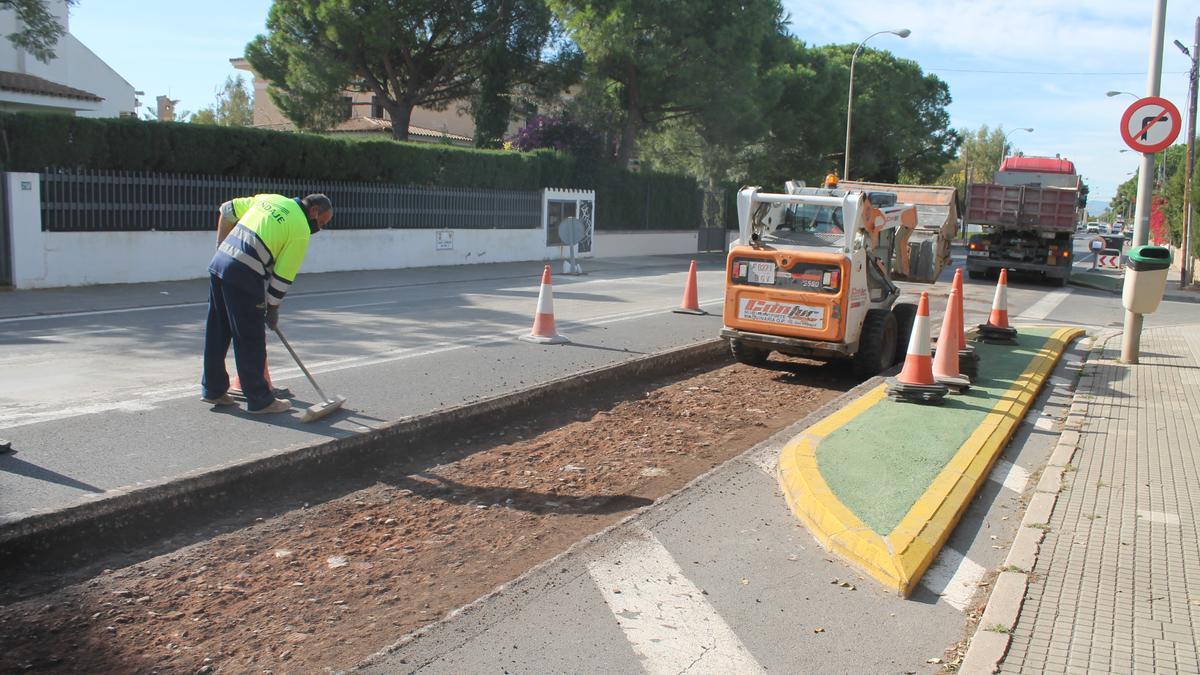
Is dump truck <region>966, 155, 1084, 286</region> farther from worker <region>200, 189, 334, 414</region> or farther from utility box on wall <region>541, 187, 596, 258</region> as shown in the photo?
worker <region>200, 189, 334, 414</region>

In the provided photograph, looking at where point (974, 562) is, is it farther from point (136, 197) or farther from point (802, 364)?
point (136, 197)

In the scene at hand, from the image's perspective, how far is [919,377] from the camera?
835 centimetres

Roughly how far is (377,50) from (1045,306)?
18911 mm

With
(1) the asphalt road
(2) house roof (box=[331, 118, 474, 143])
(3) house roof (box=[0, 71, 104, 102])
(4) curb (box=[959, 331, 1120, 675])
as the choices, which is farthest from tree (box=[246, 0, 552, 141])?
(4) curb (box=[959, 331, 1120, 675])

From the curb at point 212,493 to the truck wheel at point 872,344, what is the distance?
158 inches

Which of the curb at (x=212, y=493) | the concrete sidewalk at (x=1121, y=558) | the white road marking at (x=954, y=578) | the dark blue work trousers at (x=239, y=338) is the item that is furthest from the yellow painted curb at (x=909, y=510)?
the dark blue work trousers at (x=239, y=338)

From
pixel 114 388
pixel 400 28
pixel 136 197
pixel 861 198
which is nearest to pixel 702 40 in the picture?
pixel 400 28

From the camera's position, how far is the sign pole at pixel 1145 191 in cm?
1091

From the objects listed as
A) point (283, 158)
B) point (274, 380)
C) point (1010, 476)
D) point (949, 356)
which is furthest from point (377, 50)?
point (1010, 476)

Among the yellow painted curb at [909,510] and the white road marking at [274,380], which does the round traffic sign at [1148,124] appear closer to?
the yellow painted curb at [909,510]

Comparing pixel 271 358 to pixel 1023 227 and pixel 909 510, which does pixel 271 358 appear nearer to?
pixel 909 510

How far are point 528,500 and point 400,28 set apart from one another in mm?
24485

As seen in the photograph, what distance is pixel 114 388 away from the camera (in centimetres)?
764

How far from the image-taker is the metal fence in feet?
48.3
